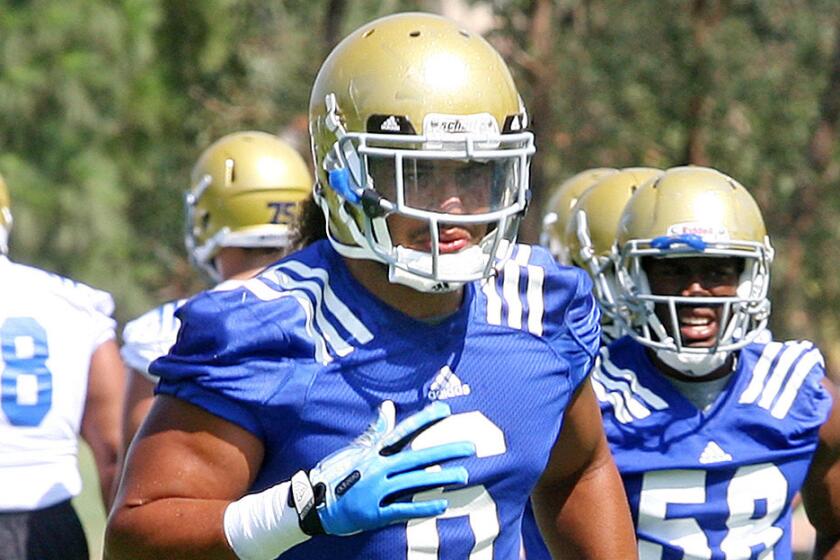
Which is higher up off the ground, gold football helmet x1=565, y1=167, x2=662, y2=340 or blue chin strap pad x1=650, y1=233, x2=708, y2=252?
blue chin strap pad x1=650, y1=233, x2=708, y2=252

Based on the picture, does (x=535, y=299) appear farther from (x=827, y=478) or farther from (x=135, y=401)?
(x=135, y=401)

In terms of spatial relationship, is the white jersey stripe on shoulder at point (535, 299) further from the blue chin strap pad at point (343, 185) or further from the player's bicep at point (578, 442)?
the blue chin strap pad at point (343, 185)

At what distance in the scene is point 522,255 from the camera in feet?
10.1

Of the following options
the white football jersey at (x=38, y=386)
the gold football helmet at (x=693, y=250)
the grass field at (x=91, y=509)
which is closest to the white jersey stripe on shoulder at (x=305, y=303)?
the gold football helmet at (x=693, y=250)

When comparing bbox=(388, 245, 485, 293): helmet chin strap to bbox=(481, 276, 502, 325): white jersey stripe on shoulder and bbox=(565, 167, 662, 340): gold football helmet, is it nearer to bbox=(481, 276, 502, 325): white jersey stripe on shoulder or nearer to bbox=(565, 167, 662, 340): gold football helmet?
bbox=(481, 276, 502, 325): white jersey stripe on shoulder

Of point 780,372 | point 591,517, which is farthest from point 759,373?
point 591,517

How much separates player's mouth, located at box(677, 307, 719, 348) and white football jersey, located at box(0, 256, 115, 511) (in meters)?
1.54

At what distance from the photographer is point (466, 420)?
279 centimetres

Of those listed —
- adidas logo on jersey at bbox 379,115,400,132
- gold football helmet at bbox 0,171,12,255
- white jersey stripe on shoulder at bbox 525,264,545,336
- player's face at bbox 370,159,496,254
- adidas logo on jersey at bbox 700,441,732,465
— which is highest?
adidas logo on jersey at bbox 379,115,400,132

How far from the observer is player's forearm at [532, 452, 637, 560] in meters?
3.18

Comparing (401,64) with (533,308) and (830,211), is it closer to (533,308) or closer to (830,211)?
(533,308)

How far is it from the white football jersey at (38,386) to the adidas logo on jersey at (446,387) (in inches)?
67.1

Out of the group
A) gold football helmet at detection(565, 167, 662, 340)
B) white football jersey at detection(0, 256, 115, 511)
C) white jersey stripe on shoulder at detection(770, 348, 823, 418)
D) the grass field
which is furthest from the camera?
the grass field

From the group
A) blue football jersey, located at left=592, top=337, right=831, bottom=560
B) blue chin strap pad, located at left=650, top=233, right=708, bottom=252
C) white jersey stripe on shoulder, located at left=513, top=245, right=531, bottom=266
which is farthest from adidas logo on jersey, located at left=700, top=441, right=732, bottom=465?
white jersey stripe on shoulder, located at left=513, top=245, right=531, bottom=266
